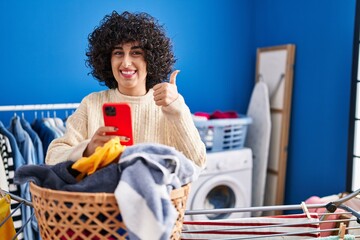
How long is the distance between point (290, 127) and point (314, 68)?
453 mm

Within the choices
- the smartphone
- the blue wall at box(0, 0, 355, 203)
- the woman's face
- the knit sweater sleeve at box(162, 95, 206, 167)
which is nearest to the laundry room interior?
the blue wall at box(0, 0, 355, 203)

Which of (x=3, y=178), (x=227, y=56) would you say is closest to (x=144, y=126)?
(x=3, y=178)

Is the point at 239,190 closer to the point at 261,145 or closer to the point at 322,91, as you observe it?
the point at 261,145

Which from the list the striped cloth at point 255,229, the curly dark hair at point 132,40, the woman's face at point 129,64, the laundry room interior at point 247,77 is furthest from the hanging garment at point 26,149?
the striped cloth at point 255,229

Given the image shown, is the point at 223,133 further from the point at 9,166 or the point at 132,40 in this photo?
the point at 132,40

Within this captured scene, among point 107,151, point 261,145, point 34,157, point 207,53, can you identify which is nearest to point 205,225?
point 107,151

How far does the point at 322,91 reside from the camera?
2.58 m

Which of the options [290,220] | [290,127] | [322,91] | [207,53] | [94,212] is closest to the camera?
[94,212]

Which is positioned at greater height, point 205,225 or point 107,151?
point 107,151

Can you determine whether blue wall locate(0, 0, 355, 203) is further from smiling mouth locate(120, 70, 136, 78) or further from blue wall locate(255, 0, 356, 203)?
smiling mouth locate(120, 70, 136, 78)

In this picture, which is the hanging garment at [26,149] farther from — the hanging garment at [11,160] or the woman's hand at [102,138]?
the woman's hand at [102,138]

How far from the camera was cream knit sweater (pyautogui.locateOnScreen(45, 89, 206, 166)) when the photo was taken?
0.90 meters

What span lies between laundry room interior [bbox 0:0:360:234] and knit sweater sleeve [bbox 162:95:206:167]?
1473 millimetres

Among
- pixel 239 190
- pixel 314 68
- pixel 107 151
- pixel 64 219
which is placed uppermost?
pixel 314 68
